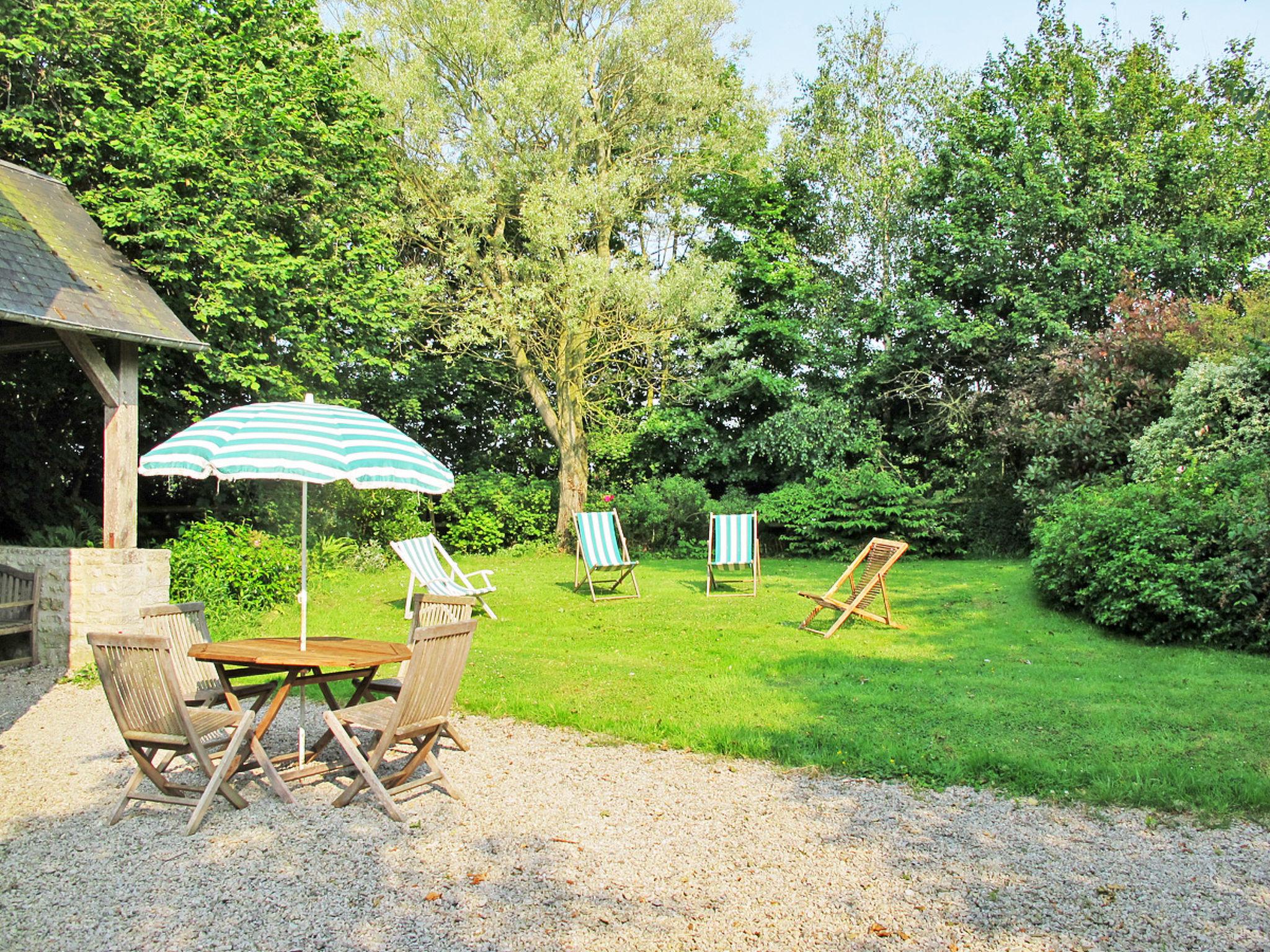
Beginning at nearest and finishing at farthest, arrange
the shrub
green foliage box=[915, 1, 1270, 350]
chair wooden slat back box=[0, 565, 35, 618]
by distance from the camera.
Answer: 1. the shrub
2. chair wooden slat back box=[0, 565, 35, 618]
3. green foliage box=[915, 1, 1270, 350]

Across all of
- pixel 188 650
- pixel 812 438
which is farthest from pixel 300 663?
pixel 812 438

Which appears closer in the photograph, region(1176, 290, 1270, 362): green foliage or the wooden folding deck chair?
the wooden folding deck chair

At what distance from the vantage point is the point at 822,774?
15.1 ft

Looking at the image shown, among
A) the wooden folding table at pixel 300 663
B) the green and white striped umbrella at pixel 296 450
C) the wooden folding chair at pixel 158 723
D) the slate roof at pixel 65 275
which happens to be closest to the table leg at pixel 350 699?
the wooden folding table at pixel 300 663

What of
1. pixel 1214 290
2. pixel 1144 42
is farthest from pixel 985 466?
pixel 1144 42

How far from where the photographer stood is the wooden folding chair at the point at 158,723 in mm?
3881

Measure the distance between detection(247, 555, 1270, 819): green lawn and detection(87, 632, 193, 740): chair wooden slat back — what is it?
2.23 metres

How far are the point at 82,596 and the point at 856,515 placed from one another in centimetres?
1194

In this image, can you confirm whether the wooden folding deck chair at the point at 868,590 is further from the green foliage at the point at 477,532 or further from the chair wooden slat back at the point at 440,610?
the green foliage at the point at 477,532

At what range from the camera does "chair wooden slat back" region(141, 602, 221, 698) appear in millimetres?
4805

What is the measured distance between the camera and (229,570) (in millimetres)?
9508

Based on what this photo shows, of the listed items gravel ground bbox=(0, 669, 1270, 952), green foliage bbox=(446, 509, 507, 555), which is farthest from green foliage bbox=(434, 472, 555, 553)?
gravel ground bbox=(0, 669, 1270, 952)

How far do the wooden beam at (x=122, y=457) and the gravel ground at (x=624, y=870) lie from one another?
3805mm

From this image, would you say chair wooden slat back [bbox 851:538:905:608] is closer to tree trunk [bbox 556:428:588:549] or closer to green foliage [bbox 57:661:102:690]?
green foliage [bbox 57:661:102:690]
